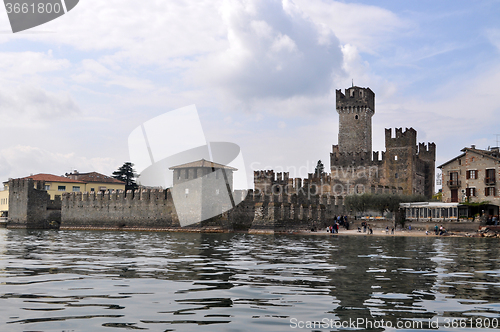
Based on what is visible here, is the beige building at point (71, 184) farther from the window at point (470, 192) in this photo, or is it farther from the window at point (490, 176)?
the window at point (490, 176)

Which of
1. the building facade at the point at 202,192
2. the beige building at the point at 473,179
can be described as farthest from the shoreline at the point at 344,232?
the beige building at the point at 473,179

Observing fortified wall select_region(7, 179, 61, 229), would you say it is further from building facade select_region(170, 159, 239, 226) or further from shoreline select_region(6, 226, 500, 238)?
building facade select_region(170, 159, 239, 226)

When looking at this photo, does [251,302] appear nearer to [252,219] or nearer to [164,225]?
[252,219]

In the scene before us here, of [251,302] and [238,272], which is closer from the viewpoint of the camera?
[251,302]

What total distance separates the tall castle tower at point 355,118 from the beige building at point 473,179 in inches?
561

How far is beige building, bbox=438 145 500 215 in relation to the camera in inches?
1588

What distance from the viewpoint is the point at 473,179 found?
41688mm

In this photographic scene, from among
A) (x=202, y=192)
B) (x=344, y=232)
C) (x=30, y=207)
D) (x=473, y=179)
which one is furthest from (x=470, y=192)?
(x=30, y=207)

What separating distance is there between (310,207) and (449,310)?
1353 inches

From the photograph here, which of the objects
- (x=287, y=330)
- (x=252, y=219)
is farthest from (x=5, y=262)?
(x=252, y=219)

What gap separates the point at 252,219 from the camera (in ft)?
131

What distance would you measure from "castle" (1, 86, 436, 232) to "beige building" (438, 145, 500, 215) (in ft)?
22.1

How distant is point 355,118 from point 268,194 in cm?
2126

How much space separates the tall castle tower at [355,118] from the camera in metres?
57.6
